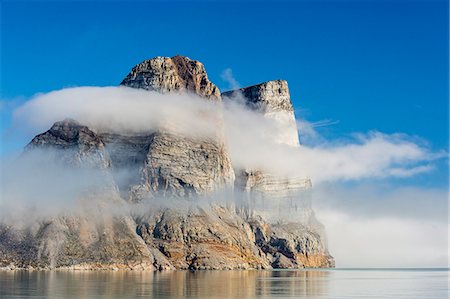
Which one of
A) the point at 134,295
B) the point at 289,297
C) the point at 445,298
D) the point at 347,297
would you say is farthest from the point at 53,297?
the point at 445,298

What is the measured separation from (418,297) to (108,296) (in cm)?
5426

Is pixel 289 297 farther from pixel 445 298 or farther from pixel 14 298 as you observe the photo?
pixel 14 298

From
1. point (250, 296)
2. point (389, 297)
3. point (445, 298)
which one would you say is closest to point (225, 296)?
point (250, 296)

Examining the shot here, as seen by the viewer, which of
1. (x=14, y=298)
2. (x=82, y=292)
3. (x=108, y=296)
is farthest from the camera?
(x=82, y=292)

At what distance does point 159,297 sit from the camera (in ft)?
313

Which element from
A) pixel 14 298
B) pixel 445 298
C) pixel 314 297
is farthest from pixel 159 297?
pixel 445 298

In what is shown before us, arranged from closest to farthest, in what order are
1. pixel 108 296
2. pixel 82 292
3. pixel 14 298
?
pixel 14 298 < pixel 108 296 < pixel 82 292

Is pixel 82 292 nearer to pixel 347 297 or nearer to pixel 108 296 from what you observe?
pixel 108 296

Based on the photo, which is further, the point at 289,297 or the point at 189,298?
the point at 289,297

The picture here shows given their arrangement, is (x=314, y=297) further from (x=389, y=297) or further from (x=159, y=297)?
(x=159, y=297)

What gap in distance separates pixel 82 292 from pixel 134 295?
10.8m

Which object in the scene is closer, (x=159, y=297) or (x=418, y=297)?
(x=159, y=297)

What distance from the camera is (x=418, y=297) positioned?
109m

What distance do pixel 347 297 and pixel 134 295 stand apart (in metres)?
36.3
